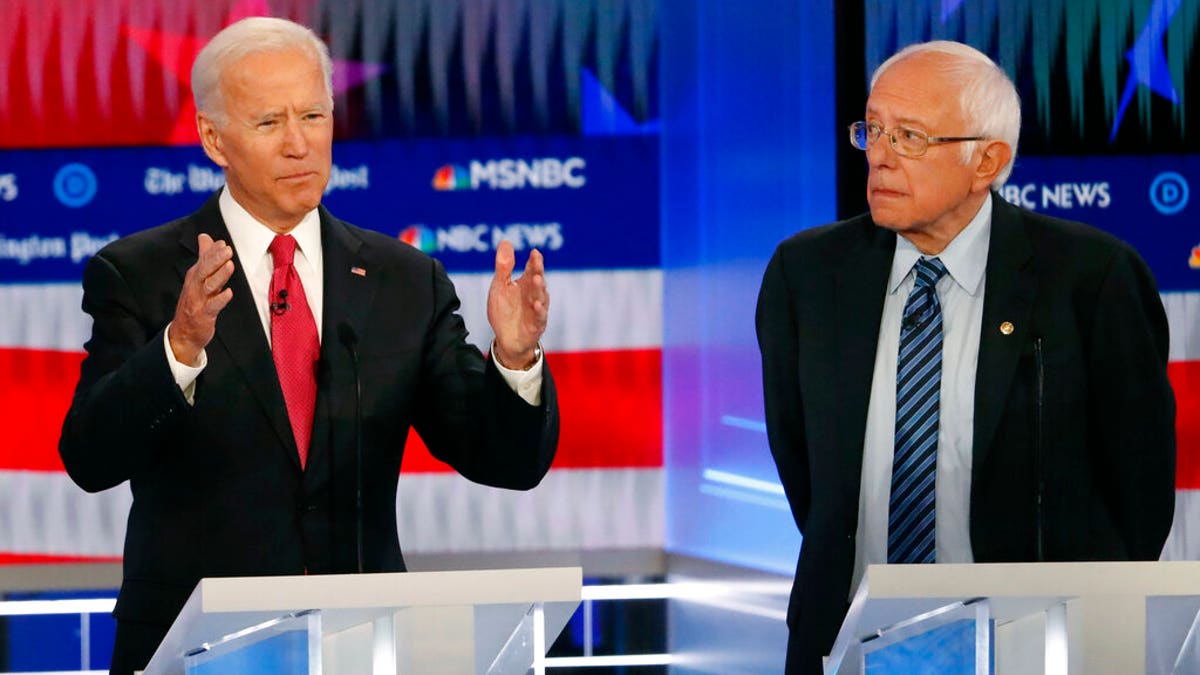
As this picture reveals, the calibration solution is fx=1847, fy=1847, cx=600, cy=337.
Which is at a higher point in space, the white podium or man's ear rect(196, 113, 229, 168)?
man's ear rect(196, 113, 229, 168)

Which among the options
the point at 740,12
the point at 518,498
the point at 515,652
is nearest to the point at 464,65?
the point at 740,12

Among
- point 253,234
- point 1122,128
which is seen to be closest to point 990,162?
point 253,234

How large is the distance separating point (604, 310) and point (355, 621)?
3486 millimetres

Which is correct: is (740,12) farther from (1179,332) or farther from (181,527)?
(181,527)

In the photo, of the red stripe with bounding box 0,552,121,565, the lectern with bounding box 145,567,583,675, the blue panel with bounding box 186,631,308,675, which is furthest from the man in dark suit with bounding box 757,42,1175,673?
the red stripe with bounding box 0,552,121,565

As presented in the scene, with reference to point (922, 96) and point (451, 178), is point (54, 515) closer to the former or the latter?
point (451, 178)

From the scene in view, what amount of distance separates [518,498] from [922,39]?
5.83 feet

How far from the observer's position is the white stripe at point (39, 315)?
544 cm

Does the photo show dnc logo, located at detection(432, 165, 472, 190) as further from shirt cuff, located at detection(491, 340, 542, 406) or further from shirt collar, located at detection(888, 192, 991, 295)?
shirt cuff, located at detection(491, 340, 542, 406)

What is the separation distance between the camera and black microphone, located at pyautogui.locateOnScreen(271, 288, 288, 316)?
2910 millimetres

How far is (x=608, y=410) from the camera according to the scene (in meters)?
5.54

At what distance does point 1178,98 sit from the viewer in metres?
5.39

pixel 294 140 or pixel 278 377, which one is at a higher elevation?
pixel 294 140

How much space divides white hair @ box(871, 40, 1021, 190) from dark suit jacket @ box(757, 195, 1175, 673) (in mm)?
155
